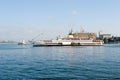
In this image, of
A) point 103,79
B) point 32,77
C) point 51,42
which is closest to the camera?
point 103,79

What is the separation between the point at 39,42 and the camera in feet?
622

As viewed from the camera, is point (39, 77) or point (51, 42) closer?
point (39, 77)

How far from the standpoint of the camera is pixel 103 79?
28.1m

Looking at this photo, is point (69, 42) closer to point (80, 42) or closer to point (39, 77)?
point (80, 42)

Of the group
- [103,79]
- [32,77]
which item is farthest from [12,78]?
[103,79]

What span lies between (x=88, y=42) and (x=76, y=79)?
162867 mm

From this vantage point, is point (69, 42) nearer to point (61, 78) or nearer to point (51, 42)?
point (51, 42)

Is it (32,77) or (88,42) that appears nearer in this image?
(32,77)

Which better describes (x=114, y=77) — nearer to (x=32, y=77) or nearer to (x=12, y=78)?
(x=32, y=77)

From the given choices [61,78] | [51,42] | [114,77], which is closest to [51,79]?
[61,78]

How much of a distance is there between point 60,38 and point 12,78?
543ft

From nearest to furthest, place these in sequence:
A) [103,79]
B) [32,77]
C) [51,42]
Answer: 1. [103,79]
2. [32,77]
3. [51,42]

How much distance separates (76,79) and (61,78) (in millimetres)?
1885

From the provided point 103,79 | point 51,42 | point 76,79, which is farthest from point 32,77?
point 51,42
